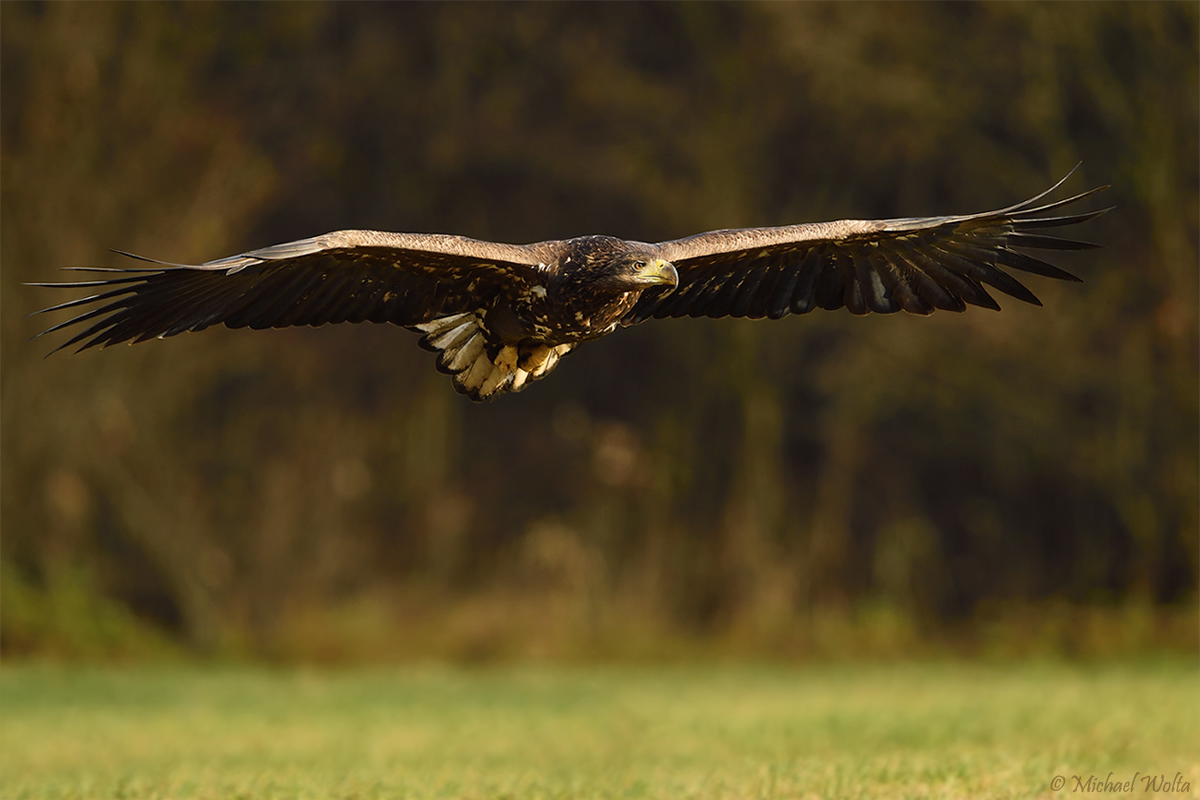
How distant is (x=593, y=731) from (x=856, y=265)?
3856 millimetres

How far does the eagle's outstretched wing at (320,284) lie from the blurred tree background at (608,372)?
697 centimetres

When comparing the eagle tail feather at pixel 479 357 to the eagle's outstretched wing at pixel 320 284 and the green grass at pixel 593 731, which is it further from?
the green grass at pixel 593 731

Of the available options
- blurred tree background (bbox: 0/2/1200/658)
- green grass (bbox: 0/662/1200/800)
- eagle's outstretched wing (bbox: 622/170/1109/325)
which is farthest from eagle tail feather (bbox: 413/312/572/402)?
blurred tree background (bbox: 0/2/1200/658)

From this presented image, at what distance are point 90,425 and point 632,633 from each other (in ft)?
15.7

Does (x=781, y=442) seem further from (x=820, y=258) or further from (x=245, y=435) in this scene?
(x=820, y=258)

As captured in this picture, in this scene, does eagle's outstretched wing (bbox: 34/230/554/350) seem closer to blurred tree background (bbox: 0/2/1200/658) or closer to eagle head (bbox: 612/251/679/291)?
eagle head (bbox: 612/251/679/291)

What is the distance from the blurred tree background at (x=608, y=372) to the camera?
13.1 metres

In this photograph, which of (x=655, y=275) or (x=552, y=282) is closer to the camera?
(x=655, y=275)

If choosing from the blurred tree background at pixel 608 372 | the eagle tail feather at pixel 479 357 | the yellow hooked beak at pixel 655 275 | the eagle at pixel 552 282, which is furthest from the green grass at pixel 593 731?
the yellow hooked beak at pixel 655 275

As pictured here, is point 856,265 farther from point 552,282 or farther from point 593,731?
point 593,731

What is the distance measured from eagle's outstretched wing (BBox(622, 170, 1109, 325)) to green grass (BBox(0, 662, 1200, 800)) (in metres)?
1.84

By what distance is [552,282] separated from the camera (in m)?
5.61

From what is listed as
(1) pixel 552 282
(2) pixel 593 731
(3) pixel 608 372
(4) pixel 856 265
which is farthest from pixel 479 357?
(3) pixel 608 372

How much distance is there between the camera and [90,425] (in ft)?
42.6
